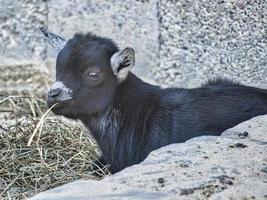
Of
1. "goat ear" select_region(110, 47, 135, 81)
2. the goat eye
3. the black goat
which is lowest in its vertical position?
the black goat

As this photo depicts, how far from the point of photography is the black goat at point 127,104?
6.42m

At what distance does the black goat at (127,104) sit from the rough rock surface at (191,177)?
0.98 m

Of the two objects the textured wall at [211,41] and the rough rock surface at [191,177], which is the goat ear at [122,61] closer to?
the rough rock surface at [191,177]

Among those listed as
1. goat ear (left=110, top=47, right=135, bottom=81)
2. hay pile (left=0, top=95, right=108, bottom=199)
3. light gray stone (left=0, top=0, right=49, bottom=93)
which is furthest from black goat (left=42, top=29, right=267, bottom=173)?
light gray stone (left=0, top=0, right=49, bottom=93)

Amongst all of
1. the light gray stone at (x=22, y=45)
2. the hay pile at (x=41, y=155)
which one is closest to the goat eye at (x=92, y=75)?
the hay pile at (x=41, y=155)

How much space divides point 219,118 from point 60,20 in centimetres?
266

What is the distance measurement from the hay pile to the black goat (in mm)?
283

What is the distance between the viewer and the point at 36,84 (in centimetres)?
890

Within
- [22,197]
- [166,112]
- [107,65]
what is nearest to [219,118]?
[166,112]

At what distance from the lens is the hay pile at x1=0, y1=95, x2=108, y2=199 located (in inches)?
253

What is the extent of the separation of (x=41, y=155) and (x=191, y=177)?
2148mm

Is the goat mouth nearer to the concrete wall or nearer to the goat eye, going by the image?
the goat eye

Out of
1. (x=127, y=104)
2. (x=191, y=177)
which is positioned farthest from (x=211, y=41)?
(x=191, y=177)

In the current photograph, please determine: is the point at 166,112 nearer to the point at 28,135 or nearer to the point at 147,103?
the point at 147,103
